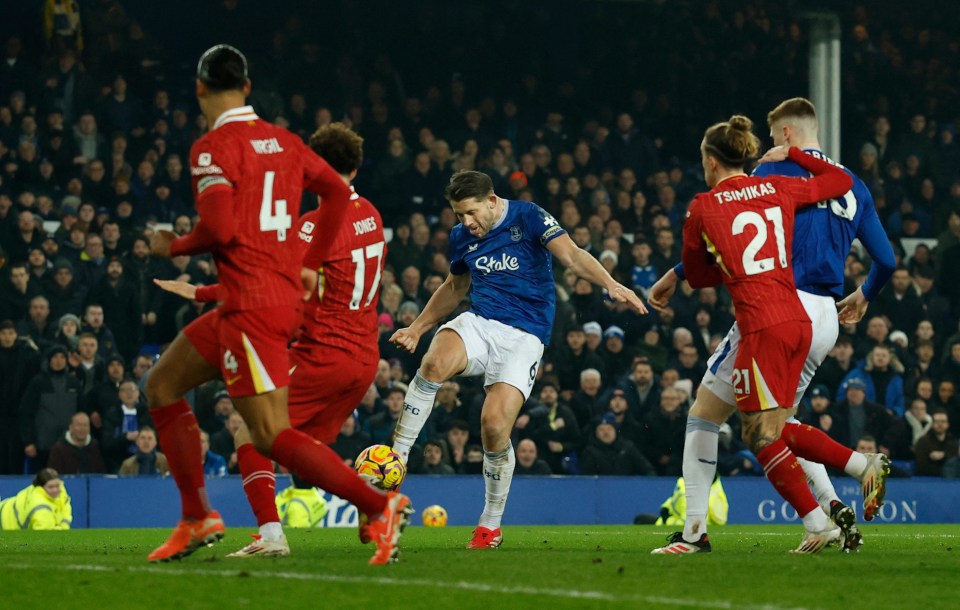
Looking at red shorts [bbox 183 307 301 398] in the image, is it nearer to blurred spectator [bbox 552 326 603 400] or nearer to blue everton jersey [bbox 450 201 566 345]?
blue everton jersey [bbox 450 201 566 345]

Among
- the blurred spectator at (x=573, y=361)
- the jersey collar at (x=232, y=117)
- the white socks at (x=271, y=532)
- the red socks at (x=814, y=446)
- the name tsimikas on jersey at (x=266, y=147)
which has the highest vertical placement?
the jersey collar at (x=232, y=117)

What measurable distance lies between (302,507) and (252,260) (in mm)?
9513

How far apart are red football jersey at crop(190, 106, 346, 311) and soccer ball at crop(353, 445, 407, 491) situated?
2.19 metres

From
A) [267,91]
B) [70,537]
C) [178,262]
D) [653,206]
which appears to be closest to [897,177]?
[653,206]

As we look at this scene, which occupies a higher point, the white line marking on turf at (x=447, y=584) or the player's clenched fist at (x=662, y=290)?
the player's clenched fist at (x=662, y=290)

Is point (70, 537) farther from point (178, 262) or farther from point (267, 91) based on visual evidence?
point (267, 91)

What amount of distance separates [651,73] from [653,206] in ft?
16.8

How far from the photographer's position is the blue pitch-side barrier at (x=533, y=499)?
53.8ft

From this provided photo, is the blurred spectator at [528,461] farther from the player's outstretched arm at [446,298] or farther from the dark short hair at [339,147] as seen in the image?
the dark short hair at [339,147]

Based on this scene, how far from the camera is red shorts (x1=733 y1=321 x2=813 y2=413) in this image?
830 centimetres

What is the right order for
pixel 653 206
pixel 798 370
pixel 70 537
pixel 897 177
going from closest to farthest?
pixel 798 370 < pixel 70 537 < pixel 653 206 < pixel 897 177

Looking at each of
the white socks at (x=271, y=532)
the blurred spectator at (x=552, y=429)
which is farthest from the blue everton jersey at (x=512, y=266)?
the blurred spectator at (x=552, y=429)

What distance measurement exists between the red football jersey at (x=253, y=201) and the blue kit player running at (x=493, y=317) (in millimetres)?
2560

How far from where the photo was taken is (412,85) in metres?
26.0
